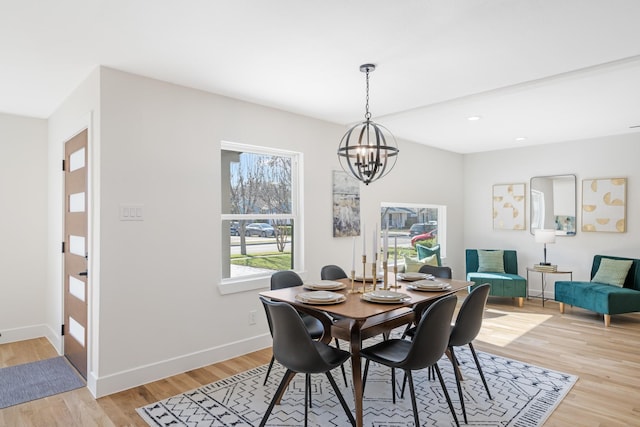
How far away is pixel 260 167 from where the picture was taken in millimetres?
3947

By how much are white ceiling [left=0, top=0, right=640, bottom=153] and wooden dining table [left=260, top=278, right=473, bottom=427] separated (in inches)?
64.9

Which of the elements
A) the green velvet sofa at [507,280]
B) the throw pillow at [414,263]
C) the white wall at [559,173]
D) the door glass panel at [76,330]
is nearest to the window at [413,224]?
the throw pillow at [414,263]

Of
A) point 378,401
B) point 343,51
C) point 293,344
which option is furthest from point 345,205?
point 293,344

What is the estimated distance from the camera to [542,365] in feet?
11.0

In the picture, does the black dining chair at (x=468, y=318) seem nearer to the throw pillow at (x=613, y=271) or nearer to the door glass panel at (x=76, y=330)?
the door glass panel at (x=76, y=330)

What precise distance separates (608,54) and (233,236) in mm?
3289


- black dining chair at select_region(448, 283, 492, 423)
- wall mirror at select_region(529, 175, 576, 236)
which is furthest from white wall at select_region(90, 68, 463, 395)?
wall mirror at select_region(529, 175, 576, 236)

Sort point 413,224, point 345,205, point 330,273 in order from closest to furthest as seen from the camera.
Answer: point 330,273 < point 345,205 < point 413,224

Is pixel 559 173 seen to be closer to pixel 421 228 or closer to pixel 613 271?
pixel 613 271

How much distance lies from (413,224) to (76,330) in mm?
4693

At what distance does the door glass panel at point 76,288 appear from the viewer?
320 centimetres

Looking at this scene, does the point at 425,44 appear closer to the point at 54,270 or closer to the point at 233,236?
the point at 233,236

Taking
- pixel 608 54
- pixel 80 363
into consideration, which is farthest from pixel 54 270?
pixel 608 54

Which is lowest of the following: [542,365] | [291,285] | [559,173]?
[542,365]
